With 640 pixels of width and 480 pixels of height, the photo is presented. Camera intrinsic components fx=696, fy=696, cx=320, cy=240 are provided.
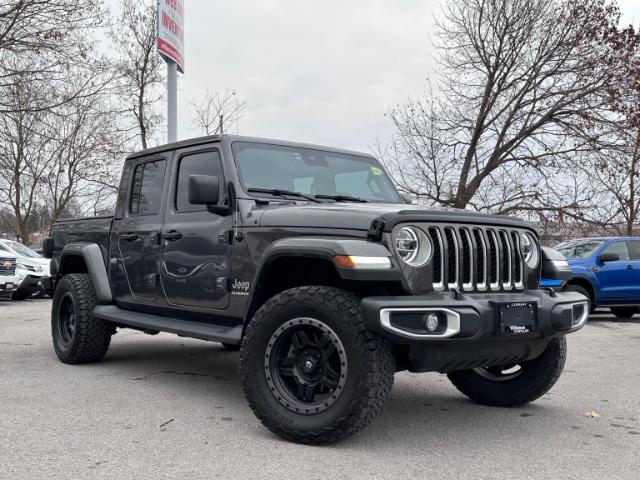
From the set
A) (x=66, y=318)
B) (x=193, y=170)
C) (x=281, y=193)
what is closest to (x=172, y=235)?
(x=193, y=170)

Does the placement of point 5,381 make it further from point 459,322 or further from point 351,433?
point 459,322

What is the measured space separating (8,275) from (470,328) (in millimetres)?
13944

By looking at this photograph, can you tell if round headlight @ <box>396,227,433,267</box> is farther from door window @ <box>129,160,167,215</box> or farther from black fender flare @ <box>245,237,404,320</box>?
door window @ <box>129,160,167,215</box>

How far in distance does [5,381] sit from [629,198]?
21.5m

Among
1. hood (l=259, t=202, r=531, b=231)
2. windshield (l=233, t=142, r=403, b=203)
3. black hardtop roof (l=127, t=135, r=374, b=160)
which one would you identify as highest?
black hardtop roof (l=127, t=135, r=374, b=160)

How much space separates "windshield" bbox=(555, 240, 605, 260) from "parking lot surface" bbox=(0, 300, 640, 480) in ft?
21.6

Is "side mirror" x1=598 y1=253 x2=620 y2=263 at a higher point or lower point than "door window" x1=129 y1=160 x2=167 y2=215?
lower

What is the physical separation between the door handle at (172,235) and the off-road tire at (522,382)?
2.42m

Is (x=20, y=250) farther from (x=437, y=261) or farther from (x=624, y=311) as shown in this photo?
(x=437, y=261)

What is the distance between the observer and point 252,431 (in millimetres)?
4438

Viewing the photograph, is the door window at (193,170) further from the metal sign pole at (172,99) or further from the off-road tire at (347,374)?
the metal sign pole at (172,99)

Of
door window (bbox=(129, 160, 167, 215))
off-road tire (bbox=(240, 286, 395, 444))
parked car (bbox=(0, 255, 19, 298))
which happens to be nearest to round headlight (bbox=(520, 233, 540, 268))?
off-road tire (bbox=(240, 286, 395, 444))

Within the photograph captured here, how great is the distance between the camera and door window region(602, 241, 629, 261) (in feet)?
43.4

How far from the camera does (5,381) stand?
6027 mm
